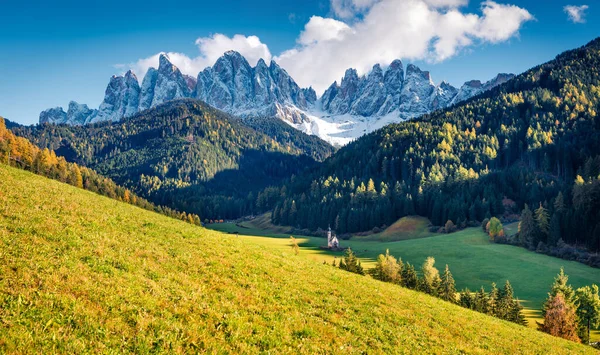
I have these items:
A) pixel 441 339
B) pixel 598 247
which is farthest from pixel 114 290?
pixel 598 247

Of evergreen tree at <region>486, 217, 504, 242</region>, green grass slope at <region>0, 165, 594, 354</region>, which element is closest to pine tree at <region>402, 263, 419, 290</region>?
green grass slope at <region>0, 165, 594, 354</region>

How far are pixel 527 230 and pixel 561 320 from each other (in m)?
78.2

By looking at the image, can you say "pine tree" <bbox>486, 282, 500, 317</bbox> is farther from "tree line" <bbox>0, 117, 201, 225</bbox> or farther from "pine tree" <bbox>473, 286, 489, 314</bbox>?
"tree line" <bbox>0, 117, 201, 225</bbox>

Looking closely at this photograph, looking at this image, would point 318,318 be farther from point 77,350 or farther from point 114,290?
point 77,350

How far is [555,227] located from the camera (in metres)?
105

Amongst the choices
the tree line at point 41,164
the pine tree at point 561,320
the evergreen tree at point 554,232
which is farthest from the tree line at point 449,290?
the tree line at point 41,164

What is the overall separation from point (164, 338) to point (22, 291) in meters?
5.35

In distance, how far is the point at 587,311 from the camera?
50.6 m

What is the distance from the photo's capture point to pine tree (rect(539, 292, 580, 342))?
4454cm

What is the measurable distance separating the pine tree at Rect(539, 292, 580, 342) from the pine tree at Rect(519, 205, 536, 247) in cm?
7293

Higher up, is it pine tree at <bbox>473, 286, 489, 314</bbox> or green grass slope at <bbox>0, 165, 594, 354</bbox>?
green grass slope at <bbox>0, 165, 594, 354</bbox>

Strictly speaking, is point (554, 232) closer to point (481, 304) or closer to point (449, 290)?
point (449, 290)

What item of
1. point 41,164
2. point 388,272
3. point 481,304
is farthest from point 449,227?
point 41,164

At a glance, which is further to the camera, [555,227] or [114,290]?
[555,227]
